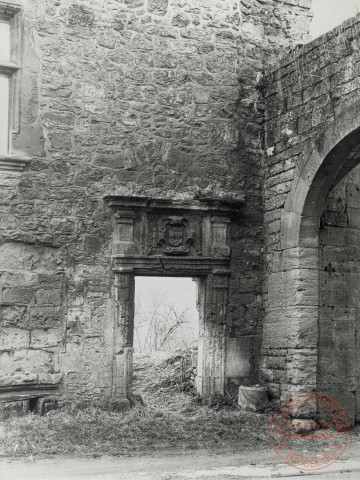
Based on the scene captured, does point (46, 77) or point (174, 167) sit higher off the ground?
point (46, 77)

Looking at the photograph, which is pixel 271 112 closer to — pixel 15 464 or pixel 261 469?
pixel 261 469

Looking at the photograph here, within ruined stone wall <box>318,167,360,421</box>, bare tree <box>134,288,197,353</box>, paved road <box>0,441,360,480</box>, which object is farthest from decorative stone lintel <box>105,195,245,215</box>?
bare tree <box>134,288,197,353</box>

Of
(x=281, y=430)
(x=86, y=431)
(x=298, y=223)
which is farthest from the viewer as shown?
(x=298, y=223)

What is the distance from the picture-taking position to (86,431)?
6430 mm

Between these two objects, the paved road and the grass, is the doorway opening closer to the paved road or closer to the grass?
the grass

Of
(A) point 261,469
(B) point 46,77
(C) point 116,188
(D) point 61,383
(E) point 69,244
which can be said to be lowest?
(A) point 261,469

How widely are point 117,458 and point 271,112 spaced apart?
4.35m

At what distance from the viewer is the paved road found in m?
5.23

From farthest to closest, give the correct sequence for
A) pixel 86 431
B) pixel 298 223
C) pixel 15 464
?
pixel 298 223 → pixel 86 431 → pixel 15 464

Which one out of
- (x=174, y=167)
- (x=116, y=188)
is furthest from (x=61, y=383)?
(x=174, y=167)

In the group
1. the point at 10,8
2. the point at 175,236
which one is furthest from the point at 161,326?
the point at 10,8

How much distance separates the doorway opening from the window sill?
2.38 m

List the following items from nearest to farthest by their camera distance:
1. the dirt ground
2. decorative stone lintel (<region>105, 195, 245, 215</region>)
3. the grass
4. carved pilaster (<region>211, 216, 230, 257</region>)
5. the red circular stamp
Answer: the dirt ground, the grass, the red circular stamp, decorative stone lintel (<region>105, 195, 245, 215</region>), carved pilaster (<region>211, 216, 230, 257</region>)

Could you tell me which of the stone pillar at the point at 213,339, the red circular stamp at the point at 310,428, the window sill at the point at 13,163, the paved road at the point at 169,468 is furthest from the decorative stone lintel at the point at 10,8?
the red circular stamp at the point at 310,428
